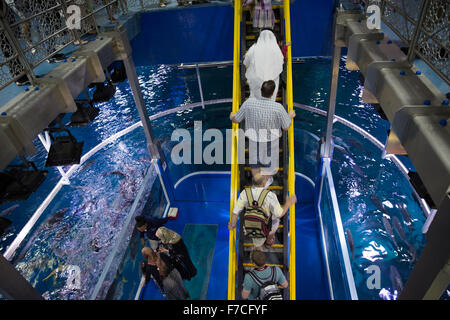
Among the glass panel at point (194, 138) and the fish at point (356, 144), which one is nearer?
the fish at point (356, 144)

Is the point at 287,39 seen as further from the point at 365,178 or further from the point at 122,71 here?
the point at 365,178

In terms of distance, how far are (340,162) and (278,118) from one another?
240 inches

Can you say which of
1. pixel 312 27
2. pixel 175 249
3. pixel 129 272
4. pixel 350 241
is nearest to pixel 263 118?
pixel 175 249

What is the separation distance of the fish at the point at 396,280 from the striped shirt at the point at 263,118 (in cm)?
448

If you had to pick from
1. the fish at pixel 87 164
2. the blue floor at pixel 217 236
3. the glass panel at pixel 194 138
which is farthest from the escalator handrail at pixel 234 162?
the fish at pixel 87 164

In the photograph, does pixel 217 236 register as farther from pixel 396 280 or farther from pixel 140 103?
pixel 396 280

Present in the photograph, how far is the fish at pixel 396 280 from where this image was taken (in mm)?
5807

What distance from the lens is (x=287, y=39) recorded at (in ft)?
16.4

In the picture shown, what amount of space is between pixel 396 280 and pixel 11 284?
21.5 ft

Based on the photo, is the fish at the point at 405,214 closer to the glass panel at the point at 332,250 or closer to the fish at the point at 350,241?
the fish at the point at 350,241

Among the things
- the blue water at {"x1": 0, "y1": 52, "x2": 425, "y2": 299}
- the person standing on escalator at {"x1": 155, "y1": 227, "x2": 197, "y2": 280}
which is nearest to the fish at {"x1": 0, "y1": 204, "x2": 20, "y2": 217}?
the blue water at {"x1": 0, "y1": 52, "x2": 425, "y2": 299}

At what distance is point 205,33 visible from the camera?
6.84 m

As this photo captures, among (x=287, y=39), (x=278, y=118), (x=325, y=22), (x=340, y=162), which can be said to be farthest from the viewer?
(x=340, y=162)

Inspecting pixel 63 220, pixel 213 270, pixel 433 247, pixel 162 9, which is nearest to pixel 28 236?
pixel 63 220
